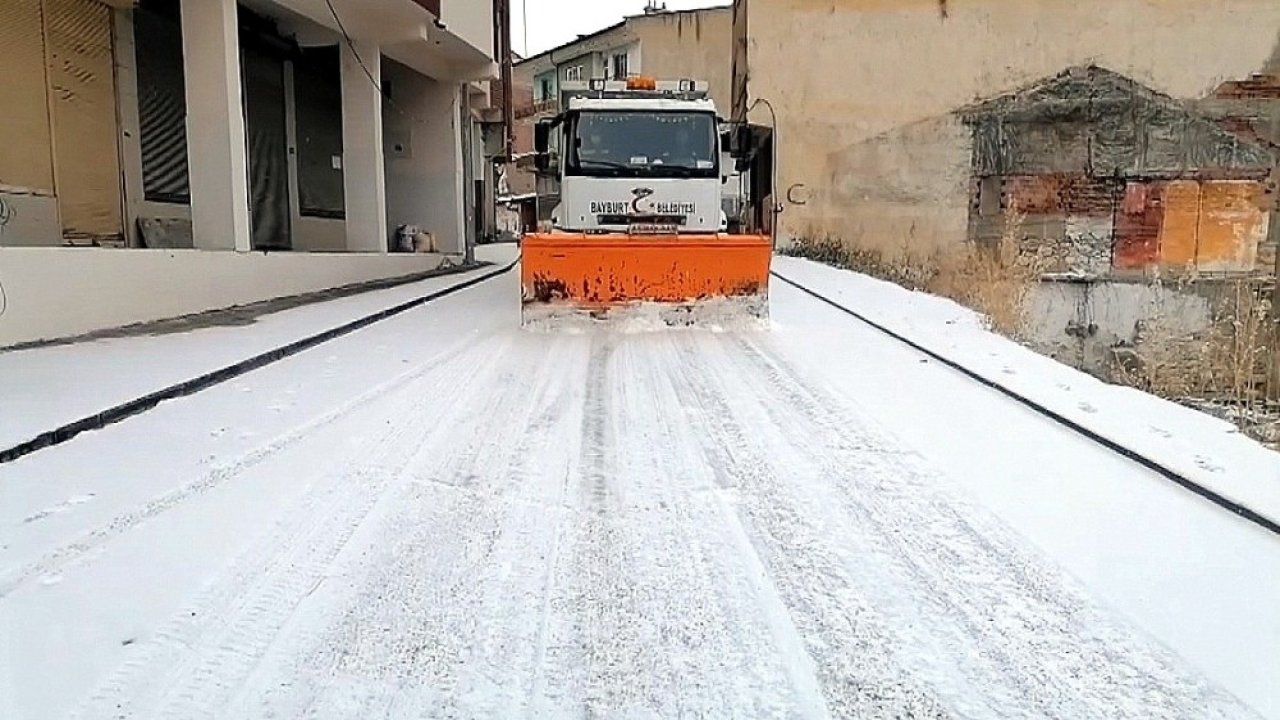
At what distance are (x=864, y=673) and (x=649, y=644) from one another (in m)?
0.58

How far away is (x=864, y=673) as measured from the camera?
8.16ft

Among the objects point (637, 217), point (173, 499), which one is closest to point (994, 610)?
point (173, 499)

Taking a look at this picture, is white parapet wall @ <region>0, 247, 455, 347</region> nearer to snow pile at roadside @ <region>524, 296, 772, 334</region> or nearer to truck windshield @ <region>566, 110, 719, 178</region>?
snow pile at roadside @ <region>524, 296, 772, 334</region>

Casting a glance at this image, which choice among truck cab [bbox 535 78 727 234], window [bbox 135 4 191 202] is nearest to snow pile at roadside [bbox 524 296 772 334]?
truck cab [bbox 535 78 727 234]

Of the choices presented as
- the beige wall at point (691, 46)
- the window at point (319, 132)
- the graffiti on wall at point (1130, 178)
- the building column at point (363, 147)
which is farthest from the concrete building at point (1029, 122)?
the building column at point (363, 147)

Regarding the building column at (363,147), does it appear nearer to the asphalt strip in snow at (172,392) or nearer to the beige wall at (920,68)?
the asphalt strip in snow at (172,392)

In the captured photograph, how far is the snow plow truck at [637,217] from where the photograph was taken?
8516 mm

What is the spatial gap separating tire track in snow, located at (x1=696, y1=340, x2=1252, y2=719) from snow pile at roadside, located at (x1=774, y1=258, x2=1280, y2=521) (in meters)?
1.15

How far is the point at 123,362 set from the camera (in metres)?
6.58

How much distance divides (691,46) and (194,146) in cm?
2346

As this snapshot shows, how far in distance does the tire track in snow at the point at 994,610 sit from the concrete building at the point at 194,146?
6638 millimetres

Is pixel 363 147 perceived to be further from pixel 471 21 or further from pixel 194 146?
pixel 194 146

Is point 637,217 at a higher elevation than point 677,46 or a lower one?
lower

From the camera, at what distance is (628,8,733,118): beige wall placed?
102 feet
